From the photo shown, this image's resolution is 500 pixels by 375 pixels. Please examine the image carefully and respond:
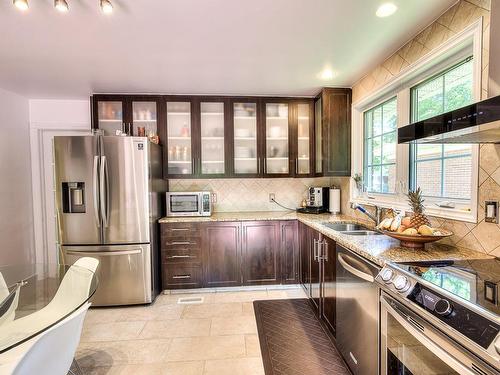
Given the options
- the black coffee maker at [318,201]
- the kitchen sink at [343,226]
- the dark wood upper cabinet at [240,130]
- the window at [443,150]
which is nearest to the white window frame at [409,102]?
the window at [443,150]

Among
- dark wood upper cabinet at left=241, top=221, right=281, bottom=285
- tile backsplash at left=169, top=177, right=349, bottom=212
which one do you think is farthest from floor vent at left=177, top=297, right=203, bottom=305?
tile backsplash at left=169, top=177, right=349, bottom=212

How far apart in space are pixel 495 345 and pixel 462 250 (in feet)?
3.27

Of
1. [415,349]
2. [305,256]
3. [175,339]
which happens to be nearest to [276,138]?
[305,256]

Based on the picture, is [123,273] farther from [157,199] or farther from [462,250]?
[462,250]

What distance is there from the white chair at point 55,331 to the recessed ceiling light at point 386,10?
2.43 meters

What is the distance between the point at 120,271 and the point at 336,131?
9.62 ft

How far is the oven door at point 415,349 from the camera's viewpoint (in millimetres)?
845

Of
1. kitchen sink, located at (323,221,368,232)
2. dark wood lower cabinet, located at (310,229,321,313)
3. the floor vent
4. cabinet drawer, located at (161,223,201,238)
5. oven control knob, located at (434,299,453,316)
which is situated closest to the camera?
oven control knob, located at (434,299,453,316)

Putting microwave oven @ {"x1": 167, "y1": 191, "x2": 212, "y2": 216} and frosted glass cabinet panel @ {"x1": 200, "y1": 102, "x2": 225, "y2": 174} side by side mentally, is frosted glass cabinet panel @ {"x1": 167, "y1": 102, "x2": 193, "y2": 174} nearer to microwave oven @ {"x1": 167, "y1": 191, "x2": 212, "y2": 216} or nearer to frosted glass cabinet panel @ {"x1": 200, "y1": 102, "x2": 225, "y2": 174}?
frosted glass cabinet panel @ {"x1": 200, "y1": 102, "x2": 225, "y2": 174}

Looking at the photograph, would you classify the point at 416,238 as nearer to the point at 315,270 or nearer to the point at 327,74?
the point at 315,270

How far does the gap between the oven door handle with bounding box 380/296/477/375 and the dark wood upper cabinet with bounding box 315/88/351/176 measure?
1.97 meters

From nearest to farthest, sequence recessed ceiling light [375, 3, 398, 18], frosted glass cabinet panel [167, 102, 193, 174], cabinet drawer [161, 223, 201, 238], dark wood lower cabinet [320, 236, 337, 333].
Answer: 1. recessed ceiling light [375, 3, 398, 18]
2. dark wood lower cabinet [320, 236, 337, 333]
3. cabinet drawer [161, 223, 201, 238]
4. frosted glass cabinet panel [167, 102, 193, 174]

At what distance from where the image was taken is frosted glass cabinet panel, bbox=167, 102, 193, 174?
3.20 m

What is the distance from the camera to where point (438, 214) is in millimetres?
1745
